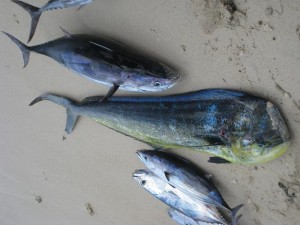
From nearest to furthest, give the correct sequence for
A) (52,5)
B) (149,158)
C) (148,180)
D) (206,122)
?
(206,122), (52,5), (149,158), (148,180)

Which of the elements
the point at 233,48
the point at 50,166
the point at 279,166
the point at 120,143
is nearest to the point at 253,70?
the point at 233,48

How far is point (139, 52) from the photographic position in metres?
2.67

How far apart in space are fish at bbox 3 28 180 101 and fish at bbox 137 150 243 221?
53 cm

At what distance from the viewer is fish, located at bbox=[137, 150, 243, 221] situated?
104 inches

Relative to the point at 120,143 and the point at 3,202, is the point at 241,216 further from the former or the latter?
the point at 3,202

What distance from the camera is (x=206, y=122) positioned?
246 cm

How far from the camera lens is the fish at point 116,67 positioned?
2463 millimetres

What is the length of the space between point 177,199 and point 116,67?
105cm

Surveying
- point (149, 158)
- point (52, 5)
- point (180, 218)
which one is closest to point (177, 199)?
point (180, 218)

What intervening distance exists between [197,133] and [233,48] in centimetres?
57

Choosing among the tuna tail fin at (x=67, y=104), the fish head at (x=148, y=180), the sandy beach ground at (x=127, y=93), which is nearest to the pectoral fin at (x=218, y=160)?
the sandy beach ground at (x=127, y=93)

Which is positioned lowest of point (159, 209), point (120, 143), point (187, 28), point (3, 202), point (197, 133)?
point (3, 202)

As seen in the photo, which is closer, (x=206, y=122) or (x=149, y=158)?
(x=206, y=122)

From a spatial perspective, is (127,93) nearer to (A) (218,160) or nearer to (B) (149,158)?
(B) (149,158)
